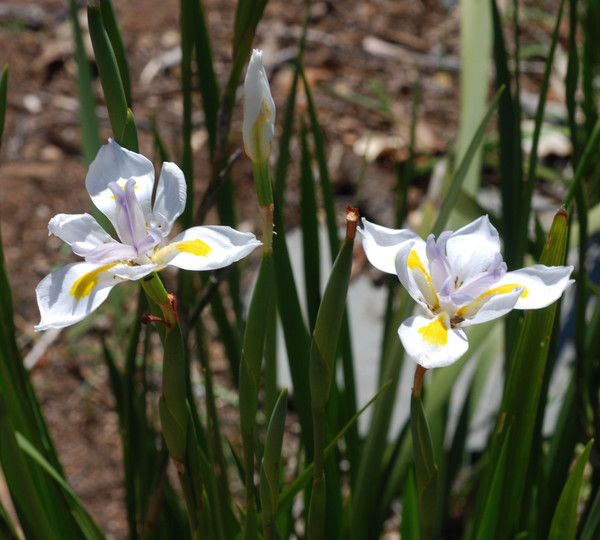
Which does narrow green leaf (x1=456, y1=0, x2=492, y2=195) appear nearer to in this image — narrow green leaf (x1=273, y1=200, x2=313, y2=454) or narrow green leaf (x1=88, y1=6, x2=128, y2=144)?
narrow green leaf (x1=273, y1=200, x2=313, y2=454)

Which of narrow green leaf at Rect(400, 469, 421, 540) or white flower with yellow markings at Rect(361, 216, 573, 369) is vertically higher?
white flower with yellow markings at Rect(361, 216, 573, 369)

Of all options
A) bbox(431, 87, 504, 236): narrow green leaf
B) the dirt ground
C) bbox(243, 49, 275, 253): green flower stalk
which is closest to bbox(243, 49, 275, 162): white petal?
bbox(243, 49, 275, 253): green flower stalk

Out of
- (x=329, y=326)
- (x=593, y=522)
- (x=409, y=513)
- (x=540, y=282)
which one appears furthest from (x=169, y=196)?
(x=593, y=522)

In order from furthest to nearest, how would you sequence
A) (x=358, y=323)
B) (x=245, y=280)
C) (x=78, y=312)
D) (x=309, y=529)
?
1. (x=245, y=280)
2. (x=358, y=323)
3. (x=309, y=529)
4. (x=78, y=312)

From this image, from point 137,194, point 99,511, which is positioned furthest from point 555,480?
point 99,511

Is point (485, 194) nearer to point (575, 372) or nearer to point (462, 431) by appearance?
point (462, 431)

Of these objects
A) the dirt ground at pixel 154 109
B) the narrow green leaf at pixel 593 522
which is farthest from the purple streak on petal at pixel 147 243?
the dirt ground at pixel 154 109

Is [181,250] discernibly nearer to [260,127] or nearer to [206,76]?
[260,127]
